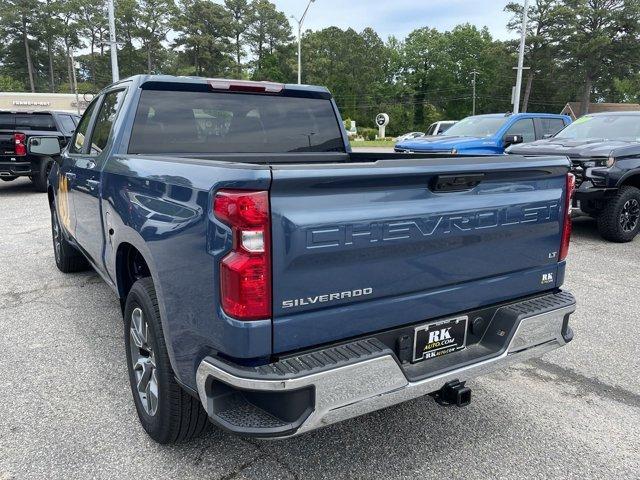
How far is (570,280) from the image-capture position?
5754mm

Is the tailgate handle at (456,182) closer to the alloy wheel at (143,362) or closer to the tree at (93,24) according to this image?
the alloy wheel at (143,362)

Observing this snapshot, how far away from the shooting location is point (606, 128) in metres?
8.51

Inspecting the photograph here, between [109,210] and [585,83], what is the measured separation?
213 feet

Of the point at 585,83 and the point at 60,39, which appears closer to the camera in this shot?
the point at 585,83

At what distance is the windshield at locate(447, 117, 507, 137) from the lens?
11.2 meters

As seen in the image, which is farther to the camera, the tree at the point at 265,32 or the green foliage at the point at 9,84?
the tree at the point at 265,32

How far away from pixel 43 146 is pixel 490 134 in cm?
891

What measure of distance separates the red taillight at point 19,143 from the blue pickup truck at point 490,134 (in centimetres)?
858

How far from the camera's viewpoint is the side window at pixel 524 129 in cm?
1109

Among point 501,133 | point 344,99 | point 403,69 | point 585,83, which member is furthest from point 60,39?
point 501,133

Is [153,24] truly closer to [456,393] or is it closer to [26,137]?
[26,137]

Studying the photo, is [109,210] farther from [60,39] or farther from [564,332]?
[60,39]

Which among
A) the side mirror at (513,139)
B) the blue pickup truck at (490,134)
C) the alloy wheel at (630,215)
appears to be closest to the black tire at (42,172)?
the blue pickup truck at (490,134)

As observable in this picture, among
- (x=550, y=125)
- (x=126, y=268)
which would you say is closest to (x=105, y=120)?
(x=126, y=268)
